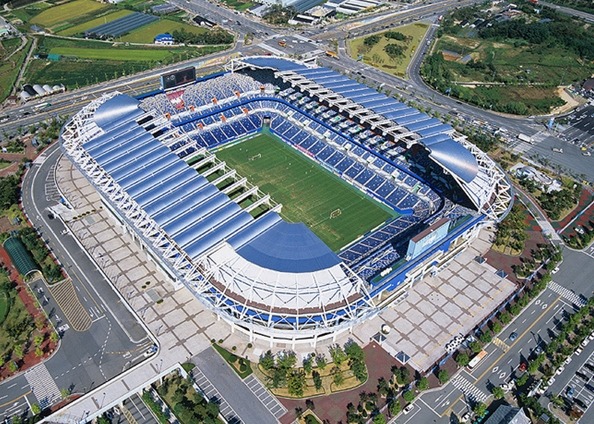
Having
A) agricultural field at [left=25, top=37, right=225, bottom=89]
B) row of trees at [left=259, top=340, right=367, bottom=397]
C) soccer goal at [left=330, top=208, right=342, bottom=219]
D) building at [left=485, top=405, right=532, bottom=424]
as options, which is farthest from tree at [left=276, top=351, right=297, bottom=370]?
agricultural field at [left=25, top=37, right=225, bottom=89]

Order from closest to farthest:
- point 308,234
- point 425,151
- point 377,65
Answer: point 308,234, point 425,151, point 377,65

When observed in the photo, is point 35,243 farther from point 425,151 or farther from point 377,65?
point 377,65

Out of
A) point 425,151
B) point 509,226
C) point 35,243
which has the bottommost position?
point 35,243

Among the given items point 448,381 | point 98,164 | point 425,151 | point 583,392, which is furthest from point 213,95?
point 583,392

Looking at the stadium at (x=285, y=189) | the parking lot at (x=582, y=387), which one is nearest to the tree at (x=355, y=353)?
the stadium at (x=285, y=189)

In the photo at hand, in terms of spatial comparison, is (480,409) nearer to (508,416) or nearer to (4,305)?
(508,416)

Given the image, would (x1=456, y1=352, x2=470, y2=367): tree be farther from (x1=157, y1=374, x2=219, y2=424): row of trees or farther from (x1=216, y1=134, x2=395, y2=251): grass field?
(x1=157, y1=374, x2=219, y2=424): row of trees
